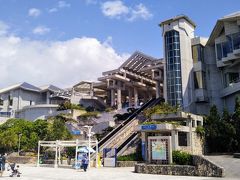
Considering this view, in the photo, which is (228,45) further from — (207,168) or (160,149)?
(207,168)

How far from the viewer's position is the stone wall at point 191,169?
18.7 m

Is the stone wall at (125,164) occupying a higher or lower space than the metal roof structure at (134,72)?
lower

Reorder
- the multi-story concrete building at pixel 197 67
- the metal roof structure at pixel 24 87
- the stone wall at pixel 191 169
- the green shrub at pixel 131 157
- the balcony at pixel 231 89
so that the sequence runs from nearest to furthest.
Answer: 1. the stone wall at pixel 191 169
2. the green shrub at pixel 131 157
3. the balcony at pixel 231 89
4. the multi-story concrete building at pixel 197 67
5. the metal roof structure at pixel 24 87

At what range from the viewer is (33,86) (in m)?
75.1

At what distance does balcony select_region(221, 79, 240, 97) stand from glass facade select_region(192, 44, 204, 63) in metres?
5.81

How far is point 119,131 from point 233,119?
43.2 ft

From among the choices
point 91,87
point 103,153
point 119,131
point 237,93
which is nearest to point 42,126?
point 119,131

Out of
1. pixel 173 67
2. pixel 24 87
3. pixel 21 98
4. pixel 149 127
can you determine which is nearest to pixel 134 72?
pixel 173 67

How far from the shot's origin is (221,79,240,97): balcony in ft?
133

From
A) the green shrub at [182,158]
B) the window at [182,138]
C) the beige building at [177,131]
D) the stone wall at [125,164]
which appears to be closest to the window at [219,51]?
the beige building at [177,131]

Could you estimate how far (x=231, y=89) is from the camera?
41.9m

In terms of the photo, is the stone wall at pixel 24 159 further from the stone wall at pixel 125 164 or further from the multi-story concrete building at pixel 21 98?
the multi-story concrete building at pixel 21 98

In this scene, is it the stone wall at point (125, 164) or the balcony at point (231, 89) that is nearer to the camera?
the stone wall at point (125, 164)

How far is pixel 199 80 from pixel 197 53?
4203 mm
